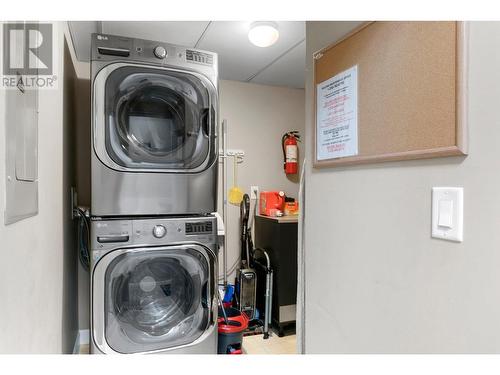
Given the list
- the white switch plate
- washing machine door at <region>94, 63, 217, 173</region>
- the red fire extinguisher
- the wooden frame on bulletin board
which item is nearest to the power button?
washing machine door at <region>94, 63, 217, 173</region>

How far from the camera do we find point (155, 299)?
1.89 metres

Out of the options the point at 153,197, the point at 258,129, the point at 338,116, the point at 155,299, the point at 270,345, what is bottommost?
the point at 270,345

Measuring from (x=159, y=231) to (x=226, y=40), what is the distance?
1.40m

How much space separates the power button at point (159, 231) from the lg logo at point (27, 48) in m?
0.92

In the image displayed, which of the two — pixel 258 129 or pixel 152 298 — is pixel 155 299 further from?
pixel 258 129

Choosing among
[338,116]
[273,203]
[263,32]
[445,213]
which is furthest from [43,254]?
[273,203]

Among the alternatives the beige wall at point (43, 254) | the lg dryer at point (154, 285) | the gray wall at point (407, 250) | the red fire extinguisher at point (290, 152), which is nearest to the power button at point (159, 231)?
the lg dryer at point (154, 285)

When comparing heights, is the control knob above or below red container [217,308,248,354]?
above

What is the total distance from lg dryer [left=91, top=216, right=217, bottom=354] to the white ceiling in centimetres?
124

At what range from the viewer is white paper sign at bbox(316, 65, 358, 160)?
1077 millimetres

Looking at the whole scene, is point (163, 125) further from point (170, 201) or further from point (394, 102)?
point (394, 102)

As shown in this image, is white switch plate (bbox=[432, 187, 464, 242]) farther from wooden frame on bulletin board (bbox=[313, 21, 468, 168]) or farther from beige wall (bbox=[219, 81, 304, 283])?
beige wall (bbox=[219, 81, 304, 283])

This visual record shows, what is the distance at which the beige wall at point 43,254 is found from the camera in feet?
2.41

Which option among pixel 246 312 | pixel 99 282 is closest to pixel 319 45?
pixel 99 282
